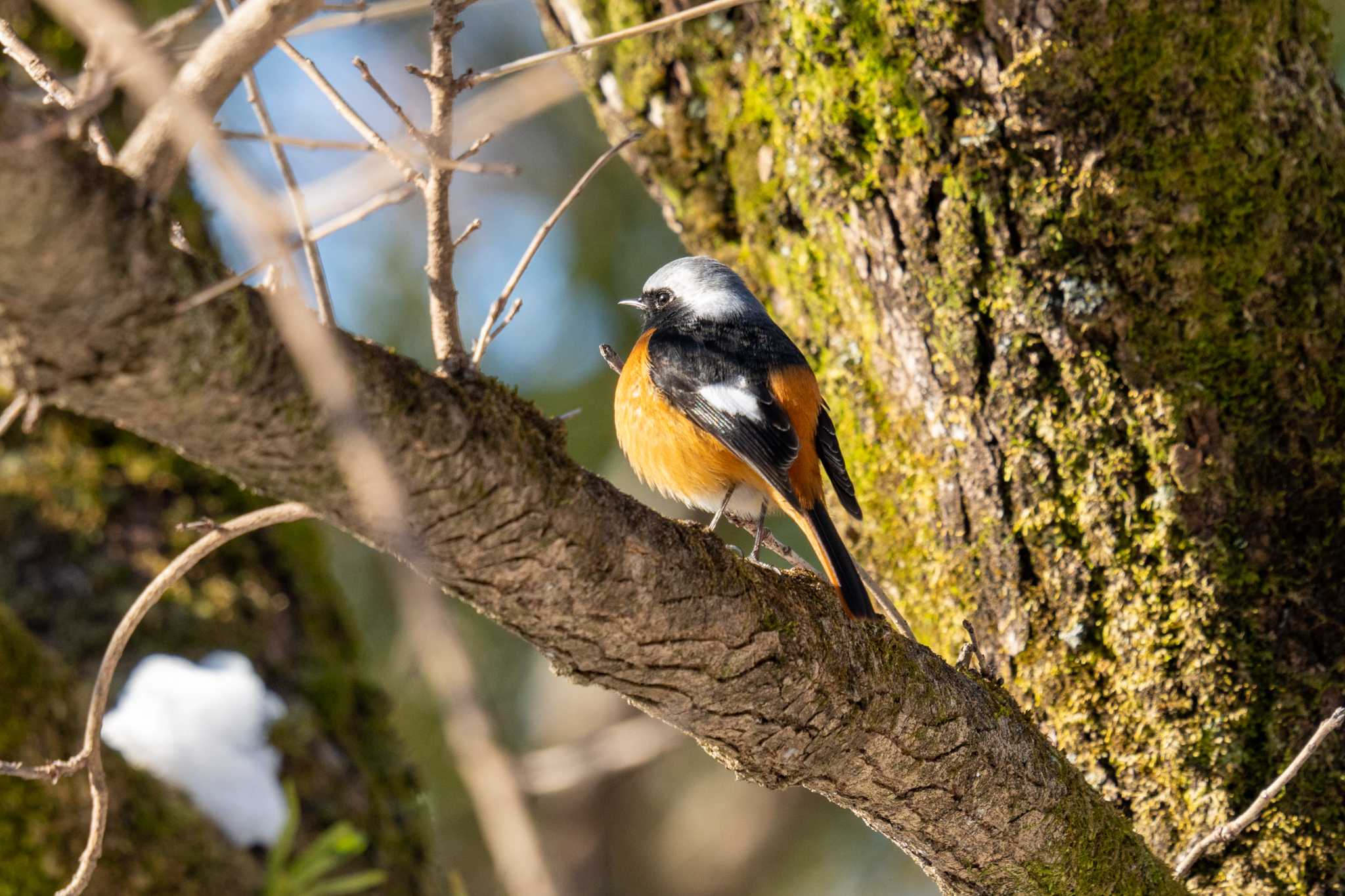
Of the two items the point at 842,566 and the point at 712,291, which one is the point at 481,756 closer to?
the point at 842,566

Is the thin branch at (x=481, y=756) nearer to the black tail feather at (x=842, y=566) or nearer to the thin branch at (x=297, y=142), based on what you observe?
the thin branch at (x=297, y=142)

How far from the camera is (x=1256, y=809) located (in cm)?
229

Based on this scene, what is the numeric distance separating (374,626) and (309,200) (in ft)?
28.9

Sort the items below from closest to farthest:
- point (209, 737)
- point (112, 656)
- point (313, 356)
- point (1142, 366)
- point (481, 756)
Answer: point (313, 356) → point (481, 756) → point (112, 656) → point (1142, 366) → point (209, 737)

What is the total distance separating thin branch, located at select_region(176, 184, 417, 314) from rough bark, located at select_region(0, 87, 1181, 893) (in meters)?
0.03

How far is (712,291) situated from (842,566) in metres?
1.29

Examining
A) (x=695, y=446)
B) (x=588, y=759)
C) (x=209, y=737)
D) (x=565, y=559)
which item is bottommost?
(x=588, y=759)

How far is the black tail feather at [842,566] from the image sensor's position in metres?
2.30

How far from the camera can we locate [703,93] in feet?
10.3

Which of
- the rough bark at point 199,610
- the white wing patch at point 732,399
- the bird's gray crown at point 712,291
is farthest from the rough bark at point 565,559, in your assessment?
the rough bark at point 199,610

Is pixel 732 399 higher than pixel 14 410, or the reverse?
pixel 732 399

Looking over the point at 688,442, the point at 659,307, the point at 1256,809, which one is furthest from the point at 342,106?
the point at 659,307

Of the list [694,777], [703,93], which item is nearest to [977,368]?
[703,93]

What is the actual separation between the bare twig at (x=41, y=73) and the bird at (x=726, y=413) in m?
1.77
